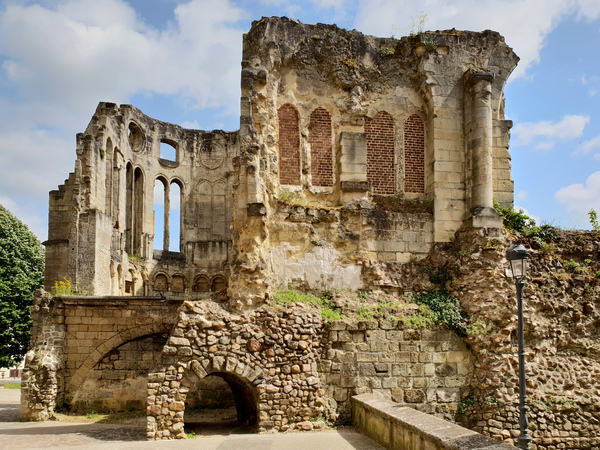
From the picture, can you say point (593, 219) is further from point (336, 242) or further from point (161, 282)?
point (161, 282)

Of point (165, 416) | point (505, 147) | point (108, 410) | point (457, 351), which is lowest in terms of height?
point (108, 410)

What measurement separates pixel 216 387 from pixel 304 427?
6.17 m

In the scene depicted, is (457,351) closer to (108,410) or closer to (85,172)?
(108,410)

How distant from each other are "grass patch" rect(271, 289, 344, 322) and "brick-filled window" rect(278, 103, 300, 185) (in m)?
2.74

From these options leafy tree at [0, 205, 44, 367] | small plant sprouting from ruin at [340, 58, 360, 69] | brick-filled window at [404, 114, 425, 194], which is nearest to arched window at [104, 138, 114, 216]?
leafy tree at [0, 205, 44, 367]

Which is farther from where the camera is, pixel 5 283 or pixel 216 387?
pixel 5 283

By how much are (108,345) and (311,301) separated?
5825mm

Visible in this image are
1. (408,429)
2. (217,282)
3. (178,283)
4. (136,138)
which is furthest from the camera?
(217,282)

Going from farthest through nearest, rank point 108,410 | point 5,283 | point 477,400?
point 5,283 → point 108,410 → point 477,400

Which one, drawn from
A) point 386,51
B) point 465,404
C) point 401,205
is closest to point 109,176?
point 386,51

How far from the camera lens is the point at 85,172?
20.8m

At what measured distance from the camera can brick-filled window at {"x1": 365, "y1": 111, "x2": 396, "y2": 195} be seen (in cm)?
1424

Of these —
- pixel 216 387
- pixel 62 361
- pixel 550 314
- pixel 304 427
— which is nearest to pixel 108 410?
pixel 62 361

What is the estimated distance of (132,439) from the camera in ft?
35.8
